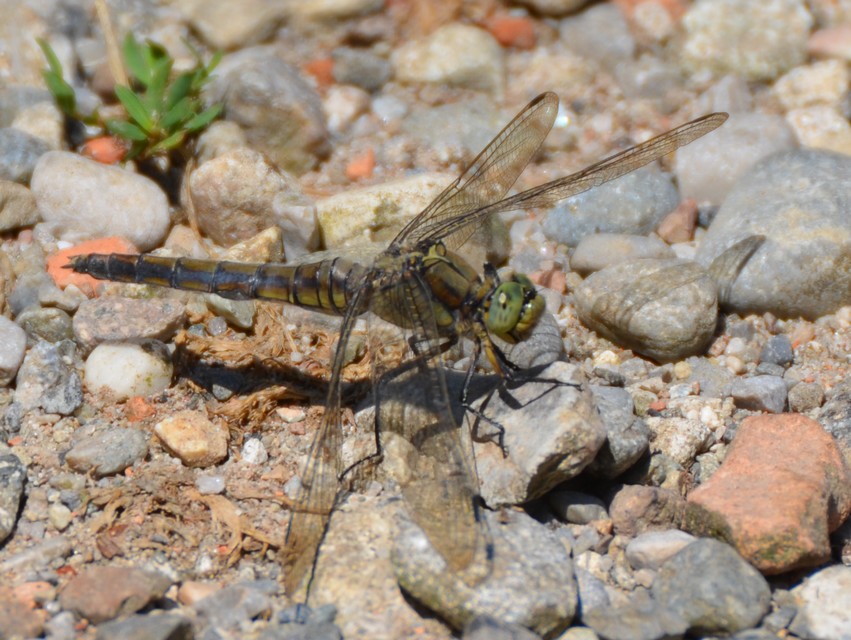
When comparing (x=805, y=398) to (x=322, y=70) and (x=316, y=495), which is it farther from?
(x=322, y=70)

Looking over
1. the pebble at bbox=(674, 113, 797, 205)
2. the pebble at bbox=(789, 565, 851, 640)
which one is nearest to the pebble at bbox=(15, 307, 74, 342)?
the pebble at bbox=(789, 565, 851, 640)

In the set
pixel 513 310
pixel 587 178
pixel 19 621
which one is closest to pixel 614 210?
pixel 587 178

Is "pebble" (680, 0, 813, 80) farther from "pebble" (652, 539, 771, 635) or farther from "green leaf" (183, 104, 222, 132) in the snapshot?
"pebble" (652, 539, 771, 635)

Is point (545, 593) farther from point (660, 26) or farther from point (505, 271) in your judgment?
point (660, 26)

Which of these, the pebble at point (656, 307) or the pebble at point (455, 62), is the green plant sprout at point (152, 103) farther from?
the pebble at point (656, 307)

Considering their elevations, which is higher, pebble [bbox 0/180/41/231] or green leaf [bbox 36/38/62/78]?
green leaf [bbox 36/38/62/78]

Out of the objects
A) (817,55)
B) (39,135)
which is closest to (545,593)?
(39,135)
